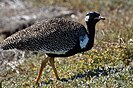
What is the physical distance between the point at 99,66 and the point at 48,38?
4.03 feet

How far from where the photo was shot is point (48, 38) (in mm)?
9492

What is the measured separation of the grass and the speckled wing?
53 centimetres

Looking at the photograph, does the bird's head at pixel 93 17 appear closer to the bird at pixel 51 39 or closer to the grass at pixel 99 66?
the bird at pixel 51 39

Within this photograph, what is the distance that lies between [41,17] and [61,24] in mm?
6289

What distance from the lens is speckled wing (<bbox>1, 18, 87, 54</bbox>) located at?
372 inches

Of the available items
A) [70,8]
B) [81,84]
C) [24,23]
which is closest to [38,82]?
[81,84]

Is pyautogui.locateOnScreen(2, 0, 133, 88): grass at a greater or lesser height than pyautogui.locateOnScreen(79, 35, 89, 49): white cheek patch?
lesser

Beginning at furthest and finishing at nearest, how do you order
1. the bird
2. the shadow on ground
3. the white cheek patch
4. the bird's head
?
the bird's head < the white cheek patch < the bird < the shadow on ground

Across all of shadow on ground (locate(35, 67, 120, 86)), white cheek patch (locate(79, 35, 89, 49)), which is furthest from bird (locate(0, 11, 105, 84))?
shadow on ground (locate(35, 67, 120, 86))

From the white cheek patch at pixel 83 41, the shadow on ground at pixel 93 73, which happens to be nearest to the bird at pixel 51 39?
the white cheek patch at pixel 83 41

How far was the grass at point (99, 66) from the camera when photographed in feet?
28.6

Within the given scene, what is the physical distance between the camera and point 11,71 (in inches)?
464

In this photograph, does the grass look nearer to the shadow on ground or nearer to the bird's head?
the shadow on ground

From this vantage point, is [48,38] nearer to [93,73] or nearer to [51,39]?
[51,39]
